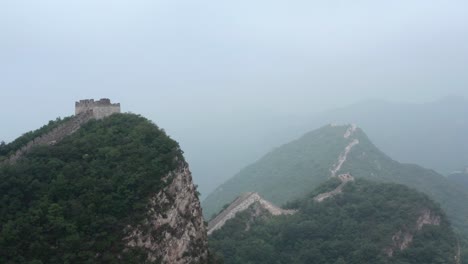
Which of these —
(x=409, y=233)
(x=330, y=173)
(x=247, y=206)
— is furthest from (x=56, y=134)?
(x=330, y=173)

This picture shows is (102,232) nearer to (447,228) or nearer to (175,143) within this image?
(175,143)

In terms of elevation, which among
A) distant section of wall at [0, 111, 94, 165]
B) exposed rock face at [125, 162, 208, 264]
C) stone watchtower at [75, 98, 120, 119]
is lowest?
exposed rock face at [125, 162, 208, 264]

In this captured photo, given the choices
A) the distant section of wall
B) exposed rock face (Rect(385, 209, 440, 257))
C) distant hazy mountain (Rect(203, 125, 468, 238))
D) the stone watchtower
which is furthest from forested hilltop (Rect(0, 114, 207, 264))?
distant hazy mountain (Rect(203, 125, 468, 238))

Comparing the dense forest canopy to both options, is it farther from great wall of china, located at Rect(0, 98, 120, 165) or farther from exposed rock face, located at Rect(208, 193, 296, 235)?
exposed rock face, located at Rect(208, 193, 296, 235)

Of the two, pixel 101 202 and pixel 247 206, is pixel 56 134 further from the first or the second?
pixel 247 206

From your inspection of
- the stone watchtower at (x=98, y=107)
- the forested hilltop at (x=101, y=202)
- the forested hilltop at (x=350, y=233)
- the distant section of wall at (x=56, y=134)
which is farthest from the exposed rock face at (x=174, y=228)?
the forested hilltop at (x=350, y=233)
